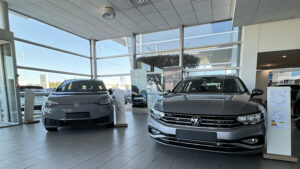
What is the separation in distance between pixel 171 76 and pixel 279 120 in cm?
384

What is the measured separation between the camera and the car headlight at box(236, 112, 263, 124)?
1406 mm

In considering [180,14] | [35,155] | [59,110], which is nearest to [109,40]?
[180,14]

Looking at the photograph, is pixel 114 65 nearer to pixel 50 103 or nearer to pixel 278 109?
pixel 50 103

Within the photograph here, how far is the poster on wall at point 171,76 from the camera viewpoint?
17.2 feet

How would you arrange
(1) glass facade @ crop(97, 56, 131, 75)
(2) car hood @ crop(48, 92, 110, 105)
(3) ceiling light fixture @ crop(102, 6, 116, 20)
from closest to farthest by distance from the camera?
1. (2) car hood @ crop(48, 92, 110, 105)
2. (3) ceiling light fixture @ crop(102, 6, 116, 20)
3. (1) glass facade @ crop(97, 56, 131, 75)

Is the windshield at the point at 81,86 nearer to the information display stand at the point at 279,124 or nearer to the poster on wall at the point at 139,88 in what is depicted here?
the poster on wall at the point at 139,88

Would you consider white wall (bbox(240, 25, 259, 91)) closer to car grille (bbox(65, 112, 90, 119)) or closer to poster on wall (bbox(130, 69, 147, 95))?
poster on wall (bbox(130, 69, 147, 95))

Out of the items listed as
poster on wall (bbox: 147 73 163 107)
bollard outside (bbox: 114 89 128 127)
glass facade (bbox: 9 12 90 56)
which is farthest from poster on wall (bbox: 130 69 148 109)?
glass facade (bbox: 9 12 90 56)

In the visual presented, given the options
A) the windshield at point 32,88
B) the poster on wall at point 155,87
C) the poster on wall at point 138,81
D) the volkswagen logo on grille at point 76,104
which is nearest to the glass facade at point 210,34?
the poster on wall at point 155,87

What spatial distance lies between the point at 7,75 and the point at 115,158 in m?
4.31

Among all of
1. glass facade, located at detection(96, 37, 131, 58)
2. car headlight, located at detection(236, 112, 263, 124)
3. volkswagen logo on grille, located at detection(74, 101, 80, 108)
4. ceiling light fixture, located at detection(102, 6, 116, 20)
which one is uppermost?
ceiling light fixture, located at detection(102, 6, 116, 20)

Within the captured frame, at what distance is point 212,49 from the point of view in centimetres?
520

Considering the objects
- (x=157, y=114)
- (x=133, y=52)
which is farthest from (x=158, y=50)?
(x=157, y=114)

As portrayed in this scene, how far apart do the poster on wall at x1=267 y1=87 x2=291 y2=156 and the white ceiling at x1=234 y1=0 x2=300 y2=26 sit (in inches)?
101
